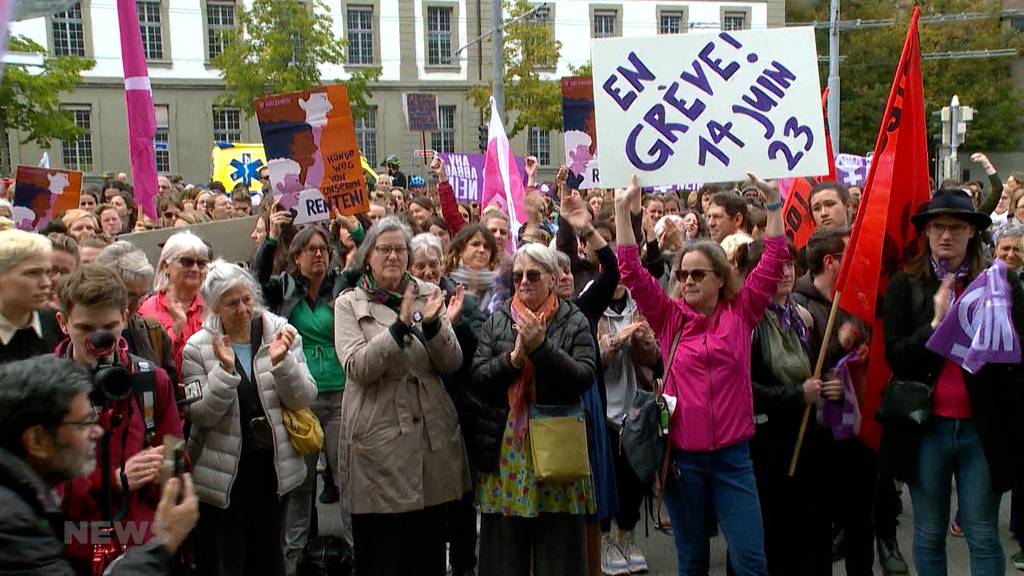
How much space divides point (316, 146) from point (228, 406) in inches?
139

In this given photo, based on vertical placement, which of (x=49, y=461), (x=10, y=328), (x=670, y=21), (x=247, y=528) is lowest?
(x=247, y=528)

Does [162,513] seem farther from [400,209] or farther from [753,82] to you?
[400,209]

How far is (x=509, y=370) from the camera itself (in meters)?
4.68

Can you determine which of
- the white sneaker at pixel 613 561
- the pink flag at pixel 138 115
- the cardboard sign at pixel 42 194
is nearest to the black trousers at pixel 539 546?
the white sneaker at pixel 613 561

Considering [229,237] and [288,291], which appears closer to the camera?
[288,291]

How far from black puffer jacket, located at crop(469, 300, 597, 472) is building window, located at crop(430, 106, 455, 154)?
37.1m

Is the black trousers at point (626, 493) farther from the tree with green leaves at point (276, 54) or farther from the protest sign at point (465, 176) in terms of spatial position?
the tree with green leaves at point (276, 54)

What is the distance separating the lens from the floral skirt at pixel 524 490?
188 inches

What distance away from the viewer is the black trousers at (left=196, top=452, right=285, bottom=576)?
454 centimetres

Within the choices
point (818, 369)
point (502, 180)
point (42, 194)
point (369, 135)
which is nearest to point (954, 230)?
point (818, 369)

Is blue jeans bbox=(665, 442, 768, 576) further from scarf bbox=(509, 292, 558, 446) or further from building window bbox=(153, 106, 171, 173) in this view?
building window bbox=(153, 106, 171, 173)

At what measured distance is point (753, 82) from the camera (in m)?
5.25

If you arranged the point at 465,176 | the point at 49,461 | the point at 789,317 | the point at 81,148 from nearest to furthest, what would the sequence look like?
the point at 49,461, the point at 789,317, the point at 465,176, the point at 81,148

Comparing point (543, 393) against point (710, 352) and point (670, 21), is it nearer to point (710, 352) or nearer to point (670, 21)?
point (710, 352)
